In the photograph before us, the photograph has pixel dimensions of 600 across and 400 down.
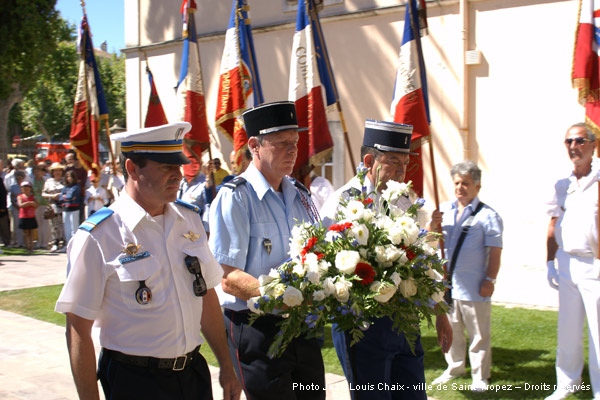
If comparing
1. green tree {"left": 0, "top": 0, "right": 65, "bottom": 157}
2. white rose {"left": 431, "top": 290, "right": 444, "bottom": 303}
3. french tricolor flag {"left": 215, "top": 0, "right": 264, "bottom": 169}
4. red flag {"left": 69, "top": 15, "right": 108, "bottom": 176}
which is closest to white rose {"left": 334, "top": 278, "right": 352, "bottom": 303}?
white rose {"left": 431, "top": 290, "right": 444, "bottom": 303}

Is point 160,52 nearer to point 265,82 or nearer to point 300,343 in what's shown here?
point 265,82

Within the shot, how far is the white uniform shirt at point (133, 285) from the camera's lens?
2.59m

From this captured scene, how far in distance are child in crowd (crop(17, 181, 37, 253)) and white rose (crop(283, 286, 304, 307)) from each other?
13747 millimetres

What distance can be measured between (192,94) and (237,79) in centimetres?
82

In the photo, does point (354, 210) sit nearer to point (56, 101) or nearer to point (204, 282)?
point (204, 282)

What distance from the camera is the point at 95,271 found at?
8.54 ft

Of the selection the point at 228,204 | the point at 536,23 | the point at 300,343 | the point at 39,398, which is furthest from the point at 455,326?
the point at 536,23

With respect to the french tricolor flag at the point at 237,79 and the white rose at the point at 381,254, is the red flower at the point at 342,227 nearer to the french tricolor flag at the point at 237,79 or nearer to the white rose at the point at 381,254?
the white rose at the point at 381,254

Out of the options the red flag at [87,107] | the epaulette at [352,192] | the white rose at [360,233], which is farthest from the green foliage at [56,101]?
the white rose at [360,233]

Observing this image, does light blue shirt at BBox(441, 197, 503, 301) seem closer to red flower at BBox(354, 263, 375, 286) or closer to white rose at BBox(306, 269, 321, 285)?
red flower at BBox(354, 263, 375, 286)

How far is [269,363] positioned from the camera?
312 cm

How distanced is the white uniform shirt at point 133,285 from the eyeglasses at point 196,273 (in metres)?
0.02

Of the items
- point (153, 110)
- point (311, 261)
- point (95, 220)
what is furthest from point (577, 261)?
point (153, 110)

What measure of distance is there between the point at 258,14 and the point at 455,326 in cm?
1006
